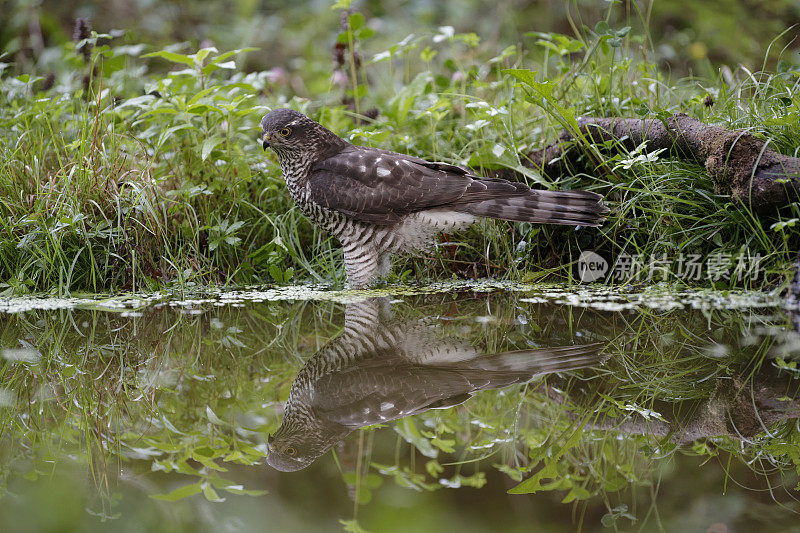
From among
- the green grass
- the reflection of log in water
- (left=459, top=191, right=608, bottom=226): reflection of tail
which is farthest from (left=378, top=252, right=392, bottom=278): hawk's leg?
the reflection of log in water

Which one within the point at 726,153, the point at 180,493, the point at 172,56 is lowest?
the point at 180,493

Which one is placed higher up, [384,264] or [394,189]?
[394,189]

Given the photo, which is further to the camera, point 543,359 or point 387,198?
point 387,198

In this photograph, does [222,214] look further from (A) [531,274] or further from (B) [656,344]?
(B) [656,344]

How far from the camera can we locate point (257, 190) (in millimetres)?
4578

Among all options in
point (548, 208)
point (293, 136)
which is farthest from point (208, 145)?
point (548, 208)

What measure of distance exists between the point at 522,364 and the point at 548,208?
1494mm

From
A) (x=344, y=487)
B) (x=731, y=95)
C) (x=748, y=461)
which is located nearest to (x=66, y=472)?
(x=344, y=487)

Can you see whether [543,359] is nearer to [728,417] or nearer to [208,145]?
[728,417]

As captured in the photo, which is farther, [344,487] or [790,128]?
[790,128]

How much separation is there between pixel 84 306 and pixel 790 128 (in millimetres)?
3631

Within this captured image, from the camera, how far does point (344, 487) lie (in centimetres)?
167

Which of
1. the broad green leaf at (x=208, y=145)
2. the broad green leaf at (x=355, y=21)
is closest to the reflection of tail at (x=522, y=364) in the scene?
the broad green leaf at (x=208, y=145)

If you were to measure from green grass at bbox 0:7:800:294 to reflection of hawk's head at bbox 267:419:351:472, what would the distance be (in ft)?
6.86
